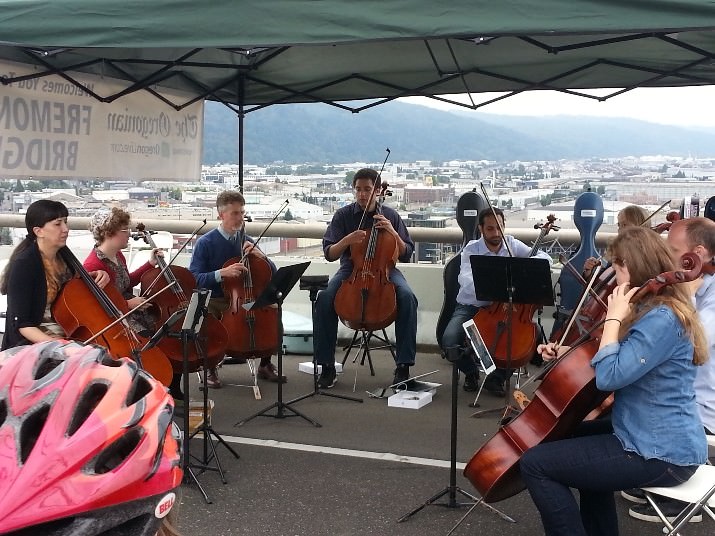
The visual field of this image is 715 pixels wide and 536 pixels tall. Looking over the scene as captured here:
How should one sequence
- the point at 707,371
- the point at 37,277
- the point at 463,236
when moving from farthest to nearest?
the point at 463,236, the point at 37,277, the point at 707,371

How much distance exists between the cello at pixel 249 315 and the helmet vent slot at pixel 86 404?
4.43 meters

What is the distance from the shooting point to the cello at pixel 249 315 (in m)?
6.07

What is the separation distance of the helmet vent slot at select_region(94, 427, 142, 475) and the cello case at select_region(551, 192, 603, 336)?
18.6 ft

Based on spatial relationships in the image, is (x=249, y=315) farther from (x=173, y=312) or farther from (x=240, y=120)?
(x=240, y=120)

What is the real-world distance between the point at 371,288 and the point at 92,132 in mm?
2393

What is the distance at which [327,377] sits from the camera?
664 cm

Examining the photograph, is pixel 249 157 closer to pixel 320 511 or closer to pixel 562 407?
pixel 320 511

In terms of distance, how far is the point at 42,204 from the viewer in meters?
4.64

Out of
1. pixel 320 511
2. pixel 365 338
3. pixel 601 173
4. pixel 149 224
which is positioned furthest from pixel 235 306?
pixel 601 173

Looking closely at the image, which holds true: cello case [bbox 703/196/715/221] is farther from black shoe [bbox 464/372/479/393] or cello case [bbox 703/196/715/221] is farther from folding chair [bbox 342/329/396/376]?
folding chair [bbox 342/329/396/376]

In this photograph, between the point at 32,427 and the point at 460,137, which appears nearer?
the point at 32,427

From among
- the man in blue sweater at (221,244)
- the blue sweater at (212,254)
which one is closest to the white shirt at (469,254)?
the man in blue sweater at (221,244)

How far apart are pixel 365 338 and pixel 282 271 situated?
1570 millimetres

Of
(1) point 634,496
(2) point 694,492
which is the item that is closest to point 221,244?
(1) point 634,496
